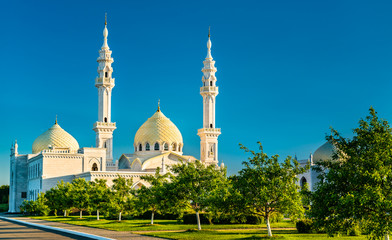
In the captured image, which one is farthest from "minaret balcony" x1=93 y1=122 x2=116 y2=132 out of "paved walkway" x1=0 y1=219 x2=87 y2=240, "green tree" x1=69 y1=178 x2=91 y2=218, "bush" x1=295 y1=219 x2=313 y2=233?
"bush" x1=295 y1=219 x2=313 y2=233

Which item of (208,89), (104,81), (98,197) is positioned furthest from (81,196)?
(208,89)

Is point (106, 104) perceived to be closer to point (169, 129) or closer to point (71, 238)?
point (169, 129)

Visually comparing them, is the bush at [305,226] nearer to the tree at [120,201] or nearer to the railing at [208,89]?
the tree at [120,201]

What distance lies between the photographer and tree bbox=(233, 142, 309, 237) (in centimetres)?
2575

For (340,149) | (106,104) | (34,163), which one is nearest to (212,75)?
(106,104)

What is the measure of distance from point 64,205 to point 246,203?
28.9m

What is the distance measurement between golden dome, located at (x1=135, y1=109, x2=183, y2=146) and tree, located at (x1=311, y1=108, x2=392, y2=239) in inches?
2126

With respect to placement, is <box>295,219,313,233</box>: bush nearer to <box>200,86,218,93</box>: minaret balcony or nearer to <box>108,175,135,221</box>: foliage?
<box>108,175,135,221</box>: foliage

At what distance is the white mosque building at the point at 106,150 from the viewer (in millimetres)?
64988

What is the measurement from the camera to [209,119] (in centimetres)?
7094

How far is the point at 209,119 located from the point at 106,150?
14.9m

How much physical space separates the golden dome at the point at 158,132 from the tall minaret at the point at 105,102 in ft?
18.8

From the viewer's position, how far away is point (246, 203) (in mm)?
26188

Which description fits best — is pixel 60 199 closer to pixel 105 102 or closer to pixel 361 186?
pixel 105 102
